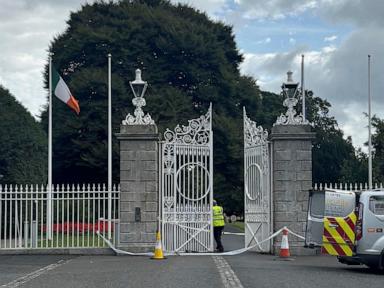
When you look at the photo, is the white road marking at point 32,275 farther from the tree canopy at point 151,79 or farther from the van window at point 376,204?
the tree canopy at point 151,79

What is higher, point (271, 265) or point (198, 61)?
point (198, 61)

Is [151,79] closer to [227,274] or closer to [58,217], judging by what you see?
[58,217]

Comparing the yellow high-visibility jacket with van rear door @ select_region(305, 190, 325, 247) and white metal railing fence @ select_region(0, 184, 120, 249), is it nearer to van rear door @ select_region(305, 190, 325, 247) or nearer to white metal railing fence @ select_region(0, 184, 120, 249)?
white metal railing fence @ select_region(0, 184, 120, 249)

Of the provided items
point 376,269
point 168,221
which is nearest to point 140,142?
point 168,221

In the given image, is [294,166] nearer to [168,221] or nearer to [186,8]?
[168,221]

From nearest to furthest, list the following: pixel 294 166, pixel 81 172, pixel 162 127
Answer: pixel 294 166, pixel 162 127, pixel 81 172

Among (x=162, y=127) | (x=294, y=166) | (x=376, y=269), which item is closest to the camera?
(x=376, y=269)

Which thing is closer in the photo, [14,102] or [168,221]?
[168,221]

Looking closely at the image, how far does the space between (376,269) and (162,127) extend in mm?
22261

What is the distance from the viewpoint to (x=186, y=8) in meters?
47.2

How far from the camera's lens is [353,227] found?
17.1 m

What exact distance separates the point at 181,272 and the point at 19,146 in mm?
23911

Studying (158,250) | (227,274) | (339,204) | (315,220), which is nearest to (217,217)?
(158,250)

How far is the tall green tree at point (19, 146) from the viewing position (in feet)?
124
